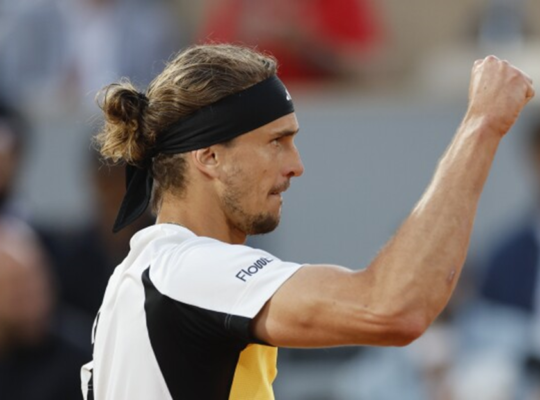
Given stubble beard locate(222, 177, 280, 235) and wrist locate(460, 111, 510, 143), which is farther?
stubble beard locate(222, 177, 280, 235)

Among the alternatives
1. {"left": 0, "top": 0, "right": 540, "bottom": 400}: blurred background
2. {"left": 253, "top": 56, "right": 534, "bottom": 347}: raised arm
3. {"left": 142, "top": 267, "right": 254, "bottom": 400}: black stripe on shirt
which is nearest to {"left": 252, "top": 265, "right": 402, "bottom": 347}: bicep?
{"left": 253, "top": 56, "right": 534, "bottom": 347}: raised arm

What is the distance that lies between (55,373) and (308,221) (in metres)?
2.86

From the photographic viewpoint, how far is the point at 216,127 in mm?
4102

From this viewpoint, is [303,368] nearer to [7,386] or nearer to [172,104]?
[7,386]

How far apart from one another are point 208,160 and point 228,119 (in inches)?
5.3

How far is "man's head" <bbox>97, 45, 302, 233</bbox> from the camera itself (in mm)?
4121

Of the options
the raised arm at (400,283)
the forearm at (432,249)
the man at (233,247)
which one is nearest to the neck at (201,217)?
the man at (233,247)

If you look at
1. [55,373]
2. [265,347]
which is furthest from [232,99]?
[55,373]

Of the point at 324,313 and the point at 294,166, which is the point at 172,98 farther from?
the point at 324,313

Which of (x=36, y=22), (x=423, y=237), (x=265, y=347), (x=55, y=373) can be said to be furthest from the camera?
(x=36, y=22)

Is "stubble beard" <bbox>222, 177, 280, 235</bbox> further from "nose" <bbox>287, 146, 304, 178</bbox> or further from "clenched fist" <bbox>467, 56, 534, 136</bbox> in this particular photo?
"clenched fist" <bbox>467, 56, 534, 136</bbox>

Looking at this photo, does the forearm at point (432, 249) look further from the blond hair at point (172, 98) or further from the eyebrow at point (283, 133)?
the blond hair at point (172, 98)

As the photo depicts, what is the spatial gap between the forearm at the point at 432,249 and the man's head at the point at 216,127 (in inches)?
21.3

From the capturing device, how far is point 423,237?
12.1 feet
